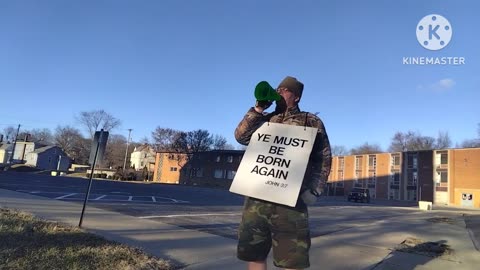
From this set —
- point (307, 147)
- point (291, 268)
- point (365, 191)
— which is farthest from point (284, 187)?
point (365, 191)

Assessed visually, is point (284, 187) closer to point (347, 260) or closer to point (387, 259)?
point (347, 260)

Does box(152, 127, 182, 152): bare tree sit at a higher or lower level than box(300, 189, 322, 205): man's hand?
higher

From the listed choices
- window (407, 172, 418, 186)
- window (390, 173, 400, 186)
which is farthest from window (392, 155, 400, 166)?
window (407, 172, 418, 186)

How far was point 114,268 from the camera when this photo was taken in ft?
16.5

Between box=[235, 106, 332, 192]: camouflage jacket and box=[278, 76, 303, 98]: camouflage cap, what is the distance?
6.1 inches

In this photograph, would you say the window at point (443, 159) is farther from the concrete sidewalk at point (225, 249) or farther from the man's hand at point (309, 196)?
the man's hand at point (309, 196)

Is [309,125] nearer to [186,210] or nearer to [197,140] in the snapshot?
[186,210]

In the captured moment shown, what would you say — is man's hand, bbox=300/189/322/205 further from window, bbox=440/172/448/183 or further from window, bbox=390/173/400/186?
window, bbox=390/173/400/186

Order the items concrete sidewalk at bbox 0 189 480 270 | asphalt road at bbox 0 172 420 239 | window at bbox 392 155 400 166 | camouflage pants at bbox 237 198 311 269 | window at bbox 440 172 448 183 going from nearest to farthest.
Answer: camouflage pants at bbox 237 198 311 269
concrete sidewalk at bbox 0 189 480 270
asphalt road at bbox 0 172 420 239
window at bbox 440 172 448 183
window at bbox 392 155 400 166

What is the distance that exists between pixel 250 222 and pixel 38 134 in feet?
501

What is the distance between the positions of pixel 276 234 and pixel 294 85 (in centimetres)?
137

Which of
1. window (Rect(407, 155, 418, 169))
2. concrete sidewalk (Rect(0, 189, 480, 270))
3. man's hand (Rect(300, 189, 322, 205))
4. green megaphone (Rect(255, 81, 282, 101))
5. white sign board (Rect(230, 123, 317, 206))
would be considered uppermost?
window (Rect(407, 155, 418, 169))

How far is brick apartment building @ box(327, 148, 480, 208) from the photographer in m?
60.4

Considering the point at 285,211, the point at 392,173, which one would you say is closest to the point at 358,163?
the point at 392,173
